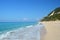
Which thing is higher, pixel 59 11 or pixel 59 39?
pixel 59 11

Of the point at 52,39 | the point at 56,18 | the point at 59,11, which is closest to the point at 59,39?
the point at 52,39

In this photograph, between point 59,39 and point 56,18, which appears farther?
point 56,18

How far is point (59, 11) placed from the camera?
4875 centimetres

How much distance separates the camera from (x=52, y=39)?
5.71m

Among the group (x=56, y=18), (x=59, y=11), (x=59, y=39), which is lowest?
(x=59, y=39)

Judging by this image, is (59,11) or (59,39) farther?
(59,11)

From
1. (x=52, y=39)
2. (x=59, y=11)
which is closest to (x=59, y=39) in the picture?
(x=52, y=39)

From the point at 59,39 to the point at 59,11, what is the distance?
4393 centimetres

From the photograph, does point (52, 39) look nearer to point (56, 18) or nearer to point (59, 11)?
point (56, 18)

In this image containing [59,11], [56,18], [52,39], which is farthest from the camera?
[59,11]

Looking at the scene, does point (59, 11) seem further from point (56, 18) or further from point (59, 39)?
point (59, 39)

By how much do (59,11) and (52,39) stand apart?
4402cm

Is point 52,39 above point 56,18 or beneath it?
beneath

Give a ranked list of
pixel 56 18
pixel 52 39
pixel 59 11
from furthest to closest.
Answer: pixel 59 11 < pixel 56 18 < pixel 52 39
